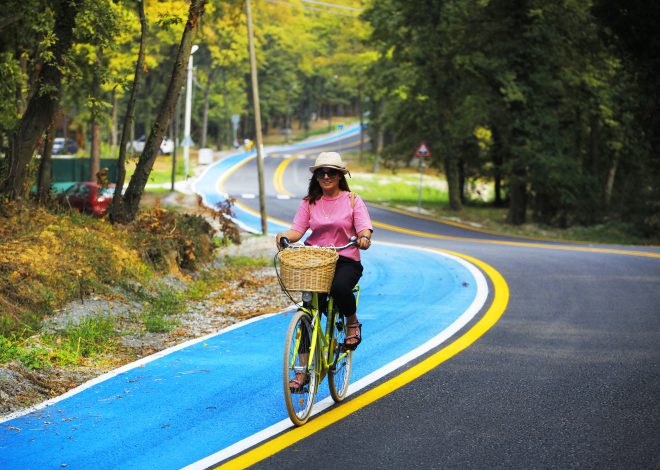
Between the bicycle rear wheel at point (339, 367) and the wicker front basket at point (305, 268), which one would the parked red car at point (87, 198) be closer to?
the bicycle rear wheel at point (339, 367)

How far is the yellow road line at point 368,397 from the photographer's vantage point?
6082 millimetres

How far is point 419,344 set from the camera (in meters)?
10.2

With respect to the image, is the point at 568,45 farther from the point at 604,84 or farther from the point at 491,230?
the point at 491,230

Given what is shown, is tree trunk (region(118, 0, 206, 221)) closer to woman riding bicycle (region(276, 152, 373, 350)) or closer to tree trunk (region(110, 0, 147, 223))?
tree trunk (region(110, 0, 147, 223))

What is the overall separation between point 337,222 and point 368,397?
1543 millimetres

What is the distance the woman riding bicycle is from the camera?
723 centimetres

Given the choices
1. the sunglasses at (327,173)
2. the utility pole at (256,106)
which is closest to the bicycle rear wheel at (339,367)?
the sunglasses at (327,173)

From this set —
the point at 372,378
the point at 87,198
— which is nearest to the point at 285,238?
the point at 372,378

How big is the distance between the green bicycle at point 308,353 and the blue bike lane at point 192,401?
0.72ft

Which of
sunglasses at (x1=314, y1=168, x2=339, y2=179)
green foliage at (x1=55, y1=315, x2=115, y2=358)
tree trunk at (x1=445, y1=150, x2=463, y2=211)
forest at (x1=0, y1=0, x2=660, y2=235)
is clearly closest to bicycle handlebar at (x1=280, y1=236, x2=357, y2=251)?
sunglasses at (x1=314, y1=168, x2=339, y2=179)

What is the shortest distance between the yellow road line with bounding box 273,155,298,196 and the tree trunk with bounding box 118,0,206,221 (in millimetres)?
37781

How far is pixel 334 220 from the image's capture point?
24.2ft

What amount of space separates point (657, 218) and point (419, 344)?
1052 inches

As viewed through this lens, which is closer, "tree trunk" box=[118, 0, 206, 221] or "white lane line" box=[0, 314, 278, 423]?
"white lane line" box=[0, 314, 278, 423]
